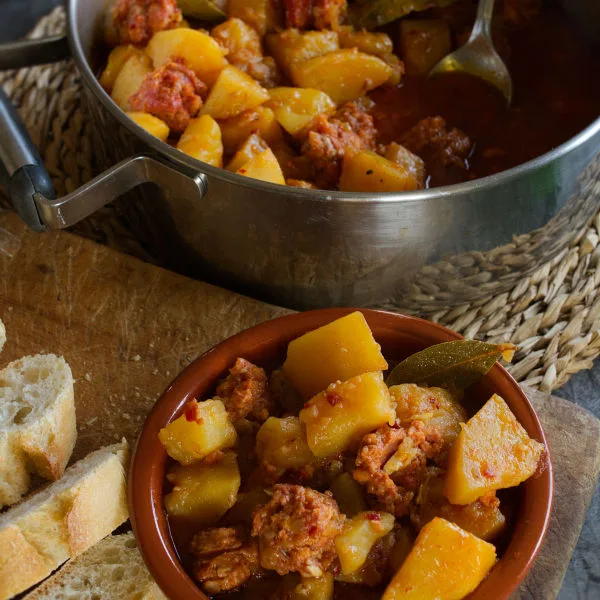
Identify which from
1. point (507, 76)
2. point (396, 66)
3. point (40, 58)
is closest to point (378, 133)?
point (396, 66)

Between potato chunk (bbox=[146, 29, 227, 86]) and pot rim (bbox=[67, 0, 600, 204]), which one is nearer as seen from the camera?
pot rim (bbox=[67, 0, 600, 204])

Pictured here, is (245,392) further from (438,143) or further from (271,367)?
(438,143)

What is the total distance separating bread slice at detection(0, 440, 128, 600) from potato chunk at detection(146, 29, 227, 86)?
127cm

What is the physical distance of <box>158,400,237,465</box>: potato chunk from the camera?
2.02 metres

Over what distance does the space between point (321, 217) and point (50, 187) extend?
0.78m

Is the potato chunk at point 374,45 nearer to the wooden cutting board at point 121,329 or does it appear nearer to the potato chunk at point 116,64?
the potato chunk at point 116,64

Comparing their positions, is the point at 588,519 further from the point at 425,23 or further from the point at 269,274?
the point at 425,23

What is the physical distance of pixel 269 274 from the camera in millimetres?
2615

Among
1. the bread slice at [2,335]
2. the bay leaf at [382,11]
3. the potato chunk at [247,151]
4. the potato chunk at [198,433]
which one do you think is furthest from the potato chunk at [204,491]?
the bay leaf at [382,11]

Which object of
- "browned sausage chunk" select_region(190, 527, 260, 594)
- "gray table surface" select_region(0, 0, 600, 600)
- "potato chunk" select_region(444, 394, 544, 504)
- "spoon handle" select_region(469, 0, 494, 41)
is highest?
"spoon handle" select_region(469, 0, 494, 41)

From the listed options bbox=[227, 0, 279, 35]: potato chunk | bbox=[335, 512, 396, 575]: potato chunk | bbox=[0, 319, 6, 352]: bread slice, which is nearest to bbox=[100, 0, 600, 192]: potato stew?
bbox=[227, 0, 279, 35]: potato chunk

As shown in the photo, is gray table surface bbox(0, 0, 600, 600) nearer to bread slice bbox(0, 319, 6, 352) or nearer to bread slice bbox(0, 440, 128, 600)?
bread slice bbox(0, 440, 128, 600)

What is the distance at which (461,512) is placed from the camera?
193 centimetres

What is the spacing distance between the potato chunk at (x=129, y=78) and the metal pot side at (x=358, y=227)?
0.16 m
